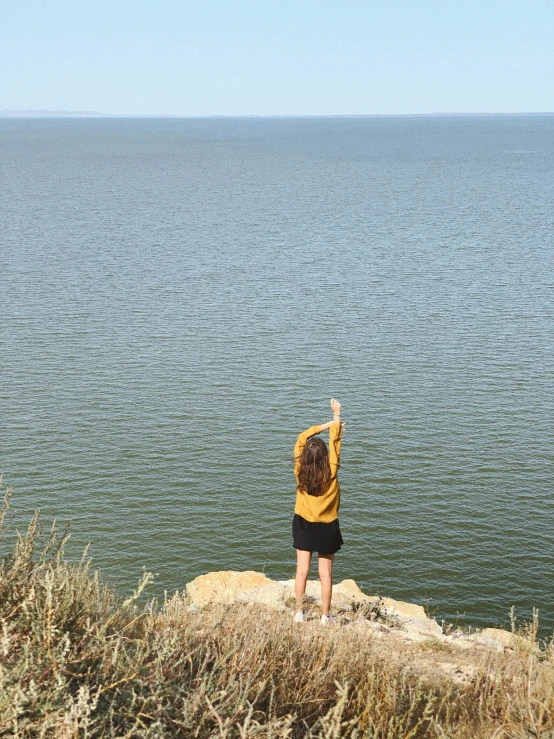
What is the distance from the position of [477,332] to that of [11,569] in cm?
3269

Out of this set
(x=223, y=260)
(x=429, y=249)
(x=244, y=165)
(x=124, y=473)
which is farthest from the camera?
(x=244, y=165)

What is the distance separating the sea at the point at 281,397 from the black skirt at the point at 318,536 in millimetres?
6949

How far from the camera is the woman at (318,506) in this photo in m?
7.47

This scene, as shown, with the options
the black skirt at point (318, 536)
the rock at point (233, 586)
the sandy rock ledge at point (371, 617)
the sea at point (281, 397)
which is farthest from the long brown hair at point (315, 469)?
the sea at point (281, 397)

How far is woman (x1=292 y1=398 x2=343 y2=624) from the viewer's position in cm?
747

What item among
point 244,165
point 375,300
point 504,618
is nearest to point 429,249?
point 375,300

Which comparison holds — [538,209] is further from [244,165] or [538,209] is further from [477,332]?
[244,165]

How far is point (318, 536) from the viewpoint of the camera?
7633 mm

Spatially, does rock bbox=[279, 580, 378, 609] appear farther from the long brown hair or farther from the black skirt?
the long brown hair

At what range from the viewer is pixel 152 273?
48344 mm

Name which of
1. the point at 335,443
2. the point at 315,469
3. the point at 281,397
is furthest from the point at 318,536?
the point at 281,397

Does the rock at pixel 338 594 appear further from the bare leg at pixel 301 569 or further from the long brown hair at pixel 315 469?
the long brown hair at pixel 315 469

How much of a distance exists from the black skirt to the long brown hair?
304 millimetres

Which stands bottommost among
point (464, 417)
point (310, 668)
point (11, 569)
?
point (464, 417)
